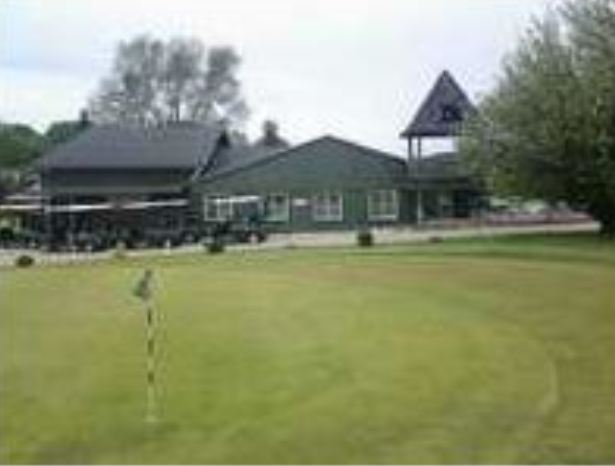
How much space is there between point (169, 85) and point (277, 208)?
39967 mm

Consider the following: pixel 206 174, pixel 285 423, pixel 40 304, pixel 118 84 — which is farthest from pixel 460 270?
pixel 118 84

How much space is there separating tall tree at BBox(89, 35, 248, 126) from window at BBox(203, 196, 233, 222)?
113 ft

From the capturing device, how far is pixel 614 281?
133 feet

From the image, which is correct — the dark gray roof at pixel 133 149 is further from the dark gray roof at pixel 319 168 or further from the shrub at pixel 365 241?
the shrub at pixel 365 241

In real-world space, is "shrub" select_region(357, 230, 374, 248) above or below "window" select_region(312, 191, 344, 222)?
below

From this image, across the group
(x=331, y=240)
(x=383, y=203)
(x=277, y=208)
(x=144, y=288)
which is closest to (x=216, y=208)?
(x=277, y=208)

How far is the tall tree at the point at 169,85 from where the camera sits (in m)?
124

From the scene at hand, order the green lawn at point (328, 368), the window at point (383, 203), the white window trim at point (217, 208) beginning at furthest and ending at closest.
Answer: the white window trim at point (217, 208), the window at point (383, 203), the green lawn at point (328, 368)

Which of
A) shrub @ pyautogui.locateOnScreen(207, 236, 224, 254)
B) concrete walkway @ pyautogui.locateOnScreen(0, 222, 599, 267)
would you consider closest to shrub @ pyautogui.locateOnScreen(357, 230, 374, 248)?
concrete walkway @ pyautogui.locateOnScreen(0, 222, 599, 267)

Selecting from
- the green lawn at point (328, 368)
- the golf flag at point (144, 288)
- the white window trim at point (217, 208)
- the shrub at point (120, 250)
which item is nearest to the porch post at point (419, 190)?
the white window trim at point (217, 208)

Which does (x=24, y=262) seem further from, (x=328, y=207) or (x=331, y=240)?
(x=328, y=207)

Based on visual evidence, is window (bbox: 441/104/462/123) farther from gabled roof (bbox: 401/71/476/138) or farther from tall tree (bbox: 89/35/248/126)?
tall tree (bbox: 89/35/248/126)

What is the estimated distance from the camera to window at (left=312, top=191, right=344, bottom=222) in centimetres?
8812

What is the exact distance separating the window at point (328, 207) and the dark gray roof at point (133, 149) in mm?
8125
